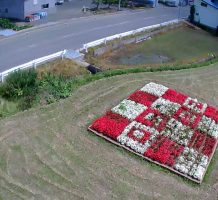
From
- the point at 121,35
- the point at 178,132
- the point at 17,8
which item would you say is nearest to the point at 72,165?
the point at 178,132

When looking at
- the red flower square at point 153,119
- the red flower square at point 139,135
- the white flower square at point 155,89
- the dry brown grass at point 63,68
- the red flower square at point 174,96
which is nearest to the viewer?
the red flower square at point 139,135

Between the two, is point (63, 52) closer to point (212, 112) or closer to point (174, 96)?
point (174, 96)

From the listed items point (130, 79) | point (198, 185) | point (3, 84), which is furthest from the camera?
point (130, 79)

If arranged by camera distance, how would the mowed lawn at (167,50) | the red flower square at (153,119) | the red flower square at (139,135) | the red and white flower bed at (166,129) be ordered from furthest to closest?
the mowed lawn at (167,50) < the red flower square at (153,119) < the red flower square at (139,135) < the red and white flower bed at (166,129)

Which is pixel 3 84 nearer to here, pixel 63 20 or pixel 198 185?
pixel 198 185

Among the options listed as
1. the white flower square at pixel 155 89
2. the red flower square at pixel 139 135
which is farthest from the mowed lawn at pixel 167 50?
the red flower square at pixel 139 135

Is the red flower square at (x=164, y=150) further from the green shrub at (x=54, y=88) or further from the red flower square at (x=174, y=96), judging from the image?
the green shrub at (x=54, y=88)

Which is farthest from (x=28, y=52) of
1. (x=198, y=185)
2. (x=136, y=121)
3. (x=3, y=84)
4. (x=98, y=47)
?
(x=198, y=185)
